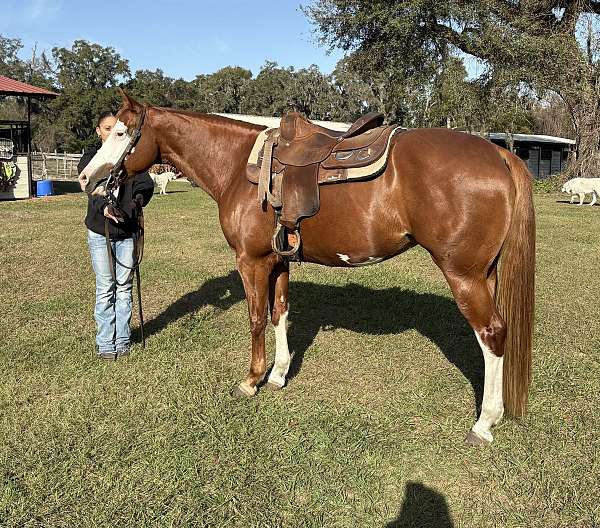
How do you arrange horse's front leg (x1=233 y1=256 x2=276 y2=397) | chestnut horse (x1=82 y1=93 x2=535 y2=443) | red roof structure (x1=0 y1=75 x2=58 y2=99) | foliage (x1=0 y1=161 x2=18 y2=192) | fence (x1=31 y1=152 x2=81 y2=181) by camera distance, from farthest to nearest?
fence (x1=31 y1=152 x2=81 y2=181) → red roof structure (x1=0 y1=75 x2=58 y2=99) → foliage (x1=0 y1=161 x2=18 y2=192) → horse's front leg (x1=233 y1=256 x2=276 y2=397) → chestnut horse (x1=82 y1=93 x2=535 y2=443)

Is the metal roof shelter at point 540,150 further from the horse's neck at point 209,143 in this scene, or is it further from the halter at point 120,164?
the halter at point 120,164

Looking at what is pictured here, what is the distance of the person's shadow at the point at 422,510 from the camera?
7.78 ft

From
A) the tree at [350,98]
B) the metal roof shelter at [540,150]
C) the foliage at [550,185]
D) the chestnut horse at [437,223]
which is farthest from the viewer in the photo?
the tree at [350,98]

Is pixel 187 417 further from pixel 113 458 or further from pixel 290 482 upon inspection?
pixel 290 482

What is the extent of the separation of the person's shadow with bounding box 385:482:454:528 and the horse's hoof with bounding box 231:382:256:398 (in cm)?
135

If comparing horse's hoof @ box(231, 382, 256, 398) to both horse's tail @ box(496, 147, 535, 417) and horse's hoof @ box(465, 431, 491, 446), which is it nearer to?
horse's hoof @ box(465, 431, 491, 446)

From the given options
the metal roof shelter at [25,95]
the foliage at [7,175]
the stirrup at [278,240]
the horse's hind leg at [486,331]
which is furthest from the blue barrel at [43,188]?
the horse's hind leg at [486,331]

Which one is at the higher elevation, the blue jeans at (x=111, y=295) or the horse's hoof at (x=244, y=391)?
the blue jeans at (x=111, y=295)

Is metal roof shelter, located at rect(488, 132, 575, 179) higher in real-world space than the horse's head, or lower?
higher

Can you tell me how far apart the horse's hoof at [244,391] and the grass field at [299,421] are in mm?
84

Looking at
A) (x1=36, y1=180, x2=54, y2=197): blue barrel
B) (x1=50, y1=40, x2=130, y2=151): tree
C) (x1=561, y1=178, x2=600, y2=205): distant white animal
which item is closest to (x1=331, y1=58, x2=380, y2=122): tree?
(x1=50, y1=40, x2=130, y2=151): tree

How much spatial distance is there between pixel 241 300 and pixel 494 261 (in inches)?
134

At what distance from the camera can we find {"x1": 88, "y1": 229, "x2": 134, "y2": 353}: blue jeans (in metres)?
4.06

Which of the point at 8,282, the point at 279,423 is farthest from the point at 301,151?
the point at 8,282
